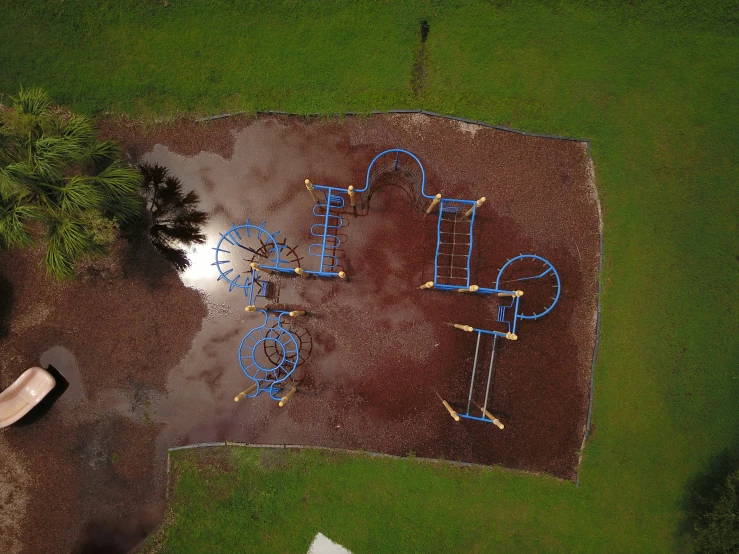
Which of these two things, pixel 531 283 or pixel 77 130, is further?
pixel 531 283

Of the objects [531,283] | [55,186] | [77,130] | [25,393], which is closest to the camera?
[55,186]

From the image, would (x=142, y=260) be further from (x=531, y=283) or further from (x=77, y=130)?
(x=531, y=283)

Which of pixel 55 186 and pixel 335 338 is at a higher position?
pixel 55 186

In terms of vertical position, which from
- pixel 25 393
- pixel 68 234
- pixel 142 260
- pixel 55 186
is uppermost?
pixel 55 186

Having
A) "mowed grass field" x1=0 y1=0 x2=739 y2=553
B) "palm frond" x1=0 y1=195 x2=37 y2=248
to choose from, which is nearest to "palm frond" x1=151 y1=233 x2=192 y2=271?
"palm frond" x1=0 y1=195 x2=37 y2=248

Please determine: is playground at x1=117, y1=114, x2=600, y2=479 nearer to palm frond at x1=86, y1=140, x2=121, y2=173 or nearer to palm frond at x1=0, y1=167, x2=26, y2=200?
palm frond at x1=86, y1=140, x2=121, y2=173

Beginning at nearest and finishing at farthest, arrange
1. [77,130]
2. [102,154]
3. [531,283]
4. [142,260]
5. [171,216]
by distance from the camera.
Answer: [77,130]
[102,154]
[531,283]
[142,260]
[171,216]

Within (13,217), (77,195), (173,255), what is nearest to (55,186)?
(77,195)

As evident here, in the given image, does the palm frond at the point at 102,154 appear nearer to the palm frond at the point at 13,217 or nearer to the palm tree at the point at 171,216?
the palm tree at the point at 171,216
